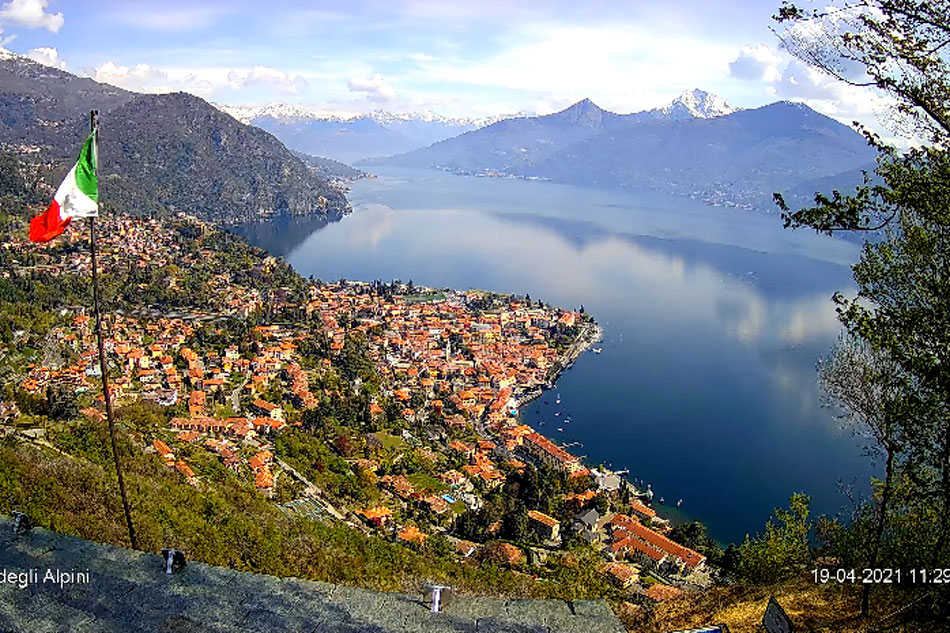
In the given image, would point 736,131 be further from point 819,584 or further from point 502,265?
point 819,584

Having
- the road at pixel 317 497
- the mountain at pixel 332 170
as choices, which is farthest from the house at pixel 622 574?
the mountain at pixel 332 170

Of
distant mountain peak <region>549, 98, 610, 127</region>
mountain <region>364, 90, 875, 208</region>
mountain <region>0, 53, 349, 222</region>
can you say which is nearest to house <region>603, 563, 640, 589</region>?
mountain <region>0, 53, 349, 222</region>

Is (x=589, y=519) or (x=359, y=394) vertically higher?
(x=359, y=394)

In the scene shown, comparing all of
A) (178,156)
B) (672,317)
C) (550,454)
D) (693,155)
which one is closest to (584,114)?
(693,155)

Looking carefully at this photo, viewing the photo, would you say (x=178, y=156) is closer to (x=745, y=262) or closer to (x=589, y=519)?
(x=745, y=262)

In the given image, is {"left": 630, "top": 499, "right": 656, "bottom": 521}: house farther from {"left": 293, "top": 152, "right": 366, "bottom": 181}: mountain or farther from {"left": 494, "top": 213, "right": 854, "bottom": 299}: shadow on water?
{"left": 293, "top": 152, "right": 366, "bottom": 181}: mountain

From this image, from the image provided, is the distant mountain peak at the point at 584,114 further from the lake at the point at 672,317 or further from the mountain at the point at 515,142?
the lake at the point at 672,317

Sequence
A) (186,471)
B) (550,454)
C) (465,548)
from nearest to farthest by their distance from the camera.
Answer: (186,471)
(465,548)
(550,454)
